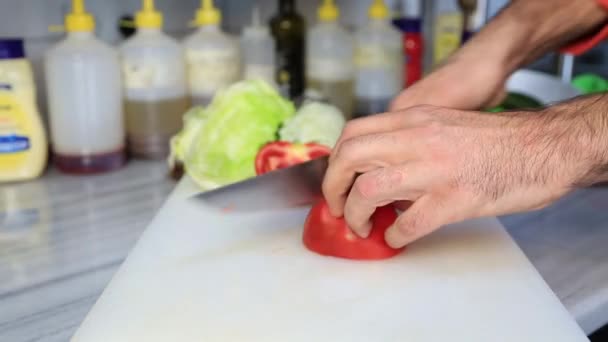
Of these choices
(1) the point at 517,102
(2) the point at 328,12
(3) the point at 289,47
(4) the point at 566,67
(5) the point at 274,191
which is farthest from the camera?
(4) the point at 566,67

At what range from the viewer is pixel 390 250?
71 cm

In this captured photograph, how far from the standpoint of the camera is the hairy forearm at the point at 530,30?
96 cm

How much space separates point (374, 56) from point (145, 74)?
1.76 ft

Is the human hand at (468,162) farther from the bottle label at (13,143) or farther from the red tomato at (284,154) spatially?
the bottle label at (13,143)

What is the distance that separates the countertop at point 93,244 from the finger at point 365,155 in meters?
0.25

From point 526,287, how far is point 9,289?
0.53 metres

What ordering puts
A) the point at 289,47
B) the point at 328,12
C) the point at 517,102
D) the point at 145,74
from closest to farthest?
the point at 145,74, the point at 517,102, the point at 328,12, the point at 289,47

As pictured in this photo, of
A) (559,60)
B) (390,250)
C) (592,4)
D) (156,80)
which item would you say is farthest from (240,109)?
(559,60)

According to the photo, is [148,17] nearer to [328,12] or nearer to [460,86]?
[328,12]

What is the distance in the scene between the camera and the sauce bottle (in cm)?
154

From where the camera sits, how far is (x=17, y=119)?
1042 millimetres

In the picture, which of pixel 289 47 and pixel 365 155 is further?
pixel 289 47

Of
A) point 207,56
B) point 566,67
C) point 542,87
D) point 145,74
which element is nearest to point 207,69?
point 207,56

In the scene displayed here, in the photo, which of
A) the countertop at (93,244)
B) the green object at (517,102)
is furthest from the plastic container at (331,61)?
the countertop at (93,244)
